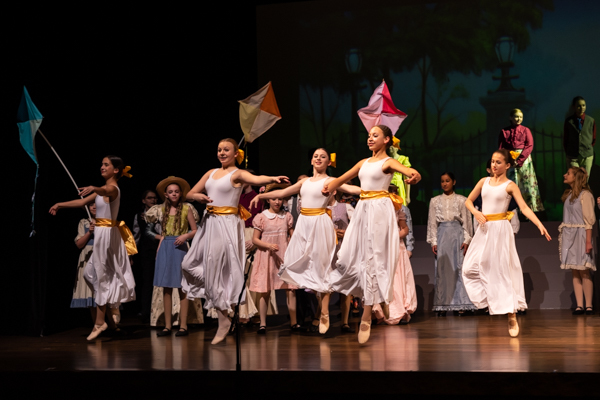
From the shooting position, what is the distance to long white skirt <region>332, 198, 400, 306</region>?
5.05m

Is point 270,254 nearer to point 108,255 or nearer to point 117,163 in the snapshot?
point 108,255

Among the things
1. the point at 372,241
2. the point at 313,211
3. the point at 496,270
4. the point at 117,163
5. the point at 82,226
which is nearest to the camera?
the point at 372,241

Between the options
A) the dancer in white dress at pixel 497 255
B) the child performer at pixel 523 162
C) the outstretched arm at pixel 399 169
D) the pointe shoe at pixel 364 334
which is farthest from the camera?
the child performer at pixel 523 162

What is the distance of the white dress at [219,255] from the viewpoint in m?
5.31

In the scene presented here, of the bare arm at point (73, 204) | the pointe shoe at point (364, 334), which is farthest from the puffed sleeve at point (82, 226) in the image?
the pointe shoe at point (364, 334)

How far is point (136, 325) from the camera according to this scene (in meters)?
7.18

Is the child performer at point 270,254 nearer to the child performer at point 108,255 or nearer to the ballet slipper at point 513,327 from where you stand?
the child performer at point 108,255

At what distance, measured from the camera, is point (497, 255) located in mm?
5613

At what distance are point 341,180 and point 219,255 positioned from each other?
1188 mm

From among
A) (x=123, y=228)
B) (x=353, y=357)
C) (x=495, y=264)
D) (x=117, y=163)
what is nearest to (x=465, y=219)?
(x=495, y=264)

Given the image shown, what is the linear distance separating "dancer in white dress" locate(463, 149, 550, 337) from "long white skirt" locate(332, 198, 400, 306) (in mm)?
973

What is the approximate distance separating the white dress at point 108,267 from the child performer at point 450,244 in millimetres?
3506
